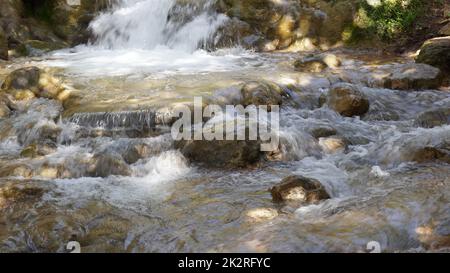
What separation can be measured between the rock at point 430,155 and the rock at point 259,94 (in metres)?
2.76

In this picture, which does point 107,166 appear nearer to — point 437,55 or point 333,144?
point 333,144

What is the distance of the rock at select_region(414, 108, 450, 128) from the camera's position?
7.02 meters

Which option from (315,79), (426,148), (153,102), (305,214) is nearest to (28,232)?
(305,214)

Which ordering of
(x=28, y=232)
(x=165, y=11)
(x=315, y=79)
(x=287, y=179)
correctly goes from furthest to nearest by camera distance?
1. (x=165, y=11)
2. (x=315, y=79)
3. (x=287, y=179)
4. (x=28, y=232)

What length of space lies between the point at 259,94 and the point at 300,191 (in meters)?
3.37

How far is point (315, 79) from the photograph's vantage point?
912 centimetres

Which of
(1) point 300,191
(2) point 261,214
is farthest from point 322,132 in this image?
(2) point 261,214

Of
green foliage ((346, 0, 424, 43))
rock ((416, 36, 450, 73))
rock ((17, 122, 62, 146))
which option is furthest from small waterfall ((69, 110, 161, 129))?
green foliage ((346, 0, 424, 43))

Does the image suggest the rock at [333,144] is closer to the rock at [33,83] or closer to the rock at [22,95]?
the rock at [33,83]

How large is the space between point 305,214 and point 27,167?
3.52 metres

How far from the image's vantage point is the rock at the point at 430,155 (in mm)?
5484

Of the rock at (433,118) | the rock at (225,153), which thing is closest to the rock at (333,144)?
the rock at (225,153)

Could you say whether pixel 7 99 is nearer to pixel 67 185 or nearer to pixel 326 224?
pixel 67 185

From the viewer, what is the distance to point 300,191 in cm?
478
